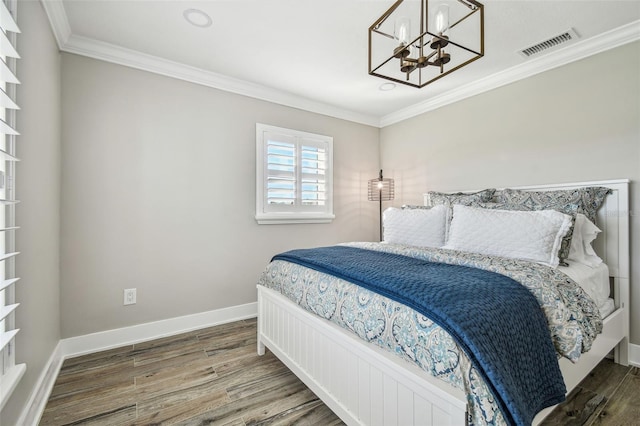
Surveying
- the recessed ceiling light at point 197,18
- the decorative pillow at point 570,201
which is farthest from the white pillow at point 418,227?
the recessed ceiling light at point 197,18

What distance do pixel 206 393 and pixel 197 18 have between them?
2510mm

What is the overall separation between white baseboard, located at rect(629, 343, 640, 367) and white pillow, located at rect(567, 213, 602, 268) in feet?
2.28

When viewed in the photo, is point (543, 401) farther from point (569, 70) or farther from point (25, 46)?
point (25, 46)

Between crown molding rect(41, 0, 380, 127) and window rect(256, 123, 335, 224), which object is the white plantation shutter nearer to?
crown molding rect(41, 0, 380, 127)

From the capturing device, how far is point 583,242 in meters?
2.15

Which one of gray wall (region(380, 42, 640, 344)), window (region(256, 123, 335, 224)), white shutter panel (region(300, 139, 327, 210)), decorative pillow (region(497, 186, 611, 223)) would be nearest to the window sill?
window (region(256, 123, 335, 224))

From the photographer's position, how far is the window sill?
3207 millimetres

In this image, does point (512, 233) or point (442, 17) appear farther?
point (512, 233)

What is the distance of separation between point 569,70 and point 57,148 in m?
4.06

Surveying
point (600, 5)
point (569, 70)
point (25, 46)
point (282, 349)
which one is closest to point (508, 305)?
point (282, 349)

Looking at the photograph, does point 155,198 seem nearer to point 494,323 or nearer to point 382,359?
point 382,359

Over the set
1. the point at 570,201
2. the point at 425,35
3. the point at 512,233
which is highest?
the point at 425,35

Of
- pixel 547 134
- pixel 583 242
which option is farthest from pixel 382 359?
pixel 547 134

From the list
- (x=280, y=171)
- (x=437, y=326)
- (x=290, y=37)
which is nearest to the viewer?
(x=437, y=326)
